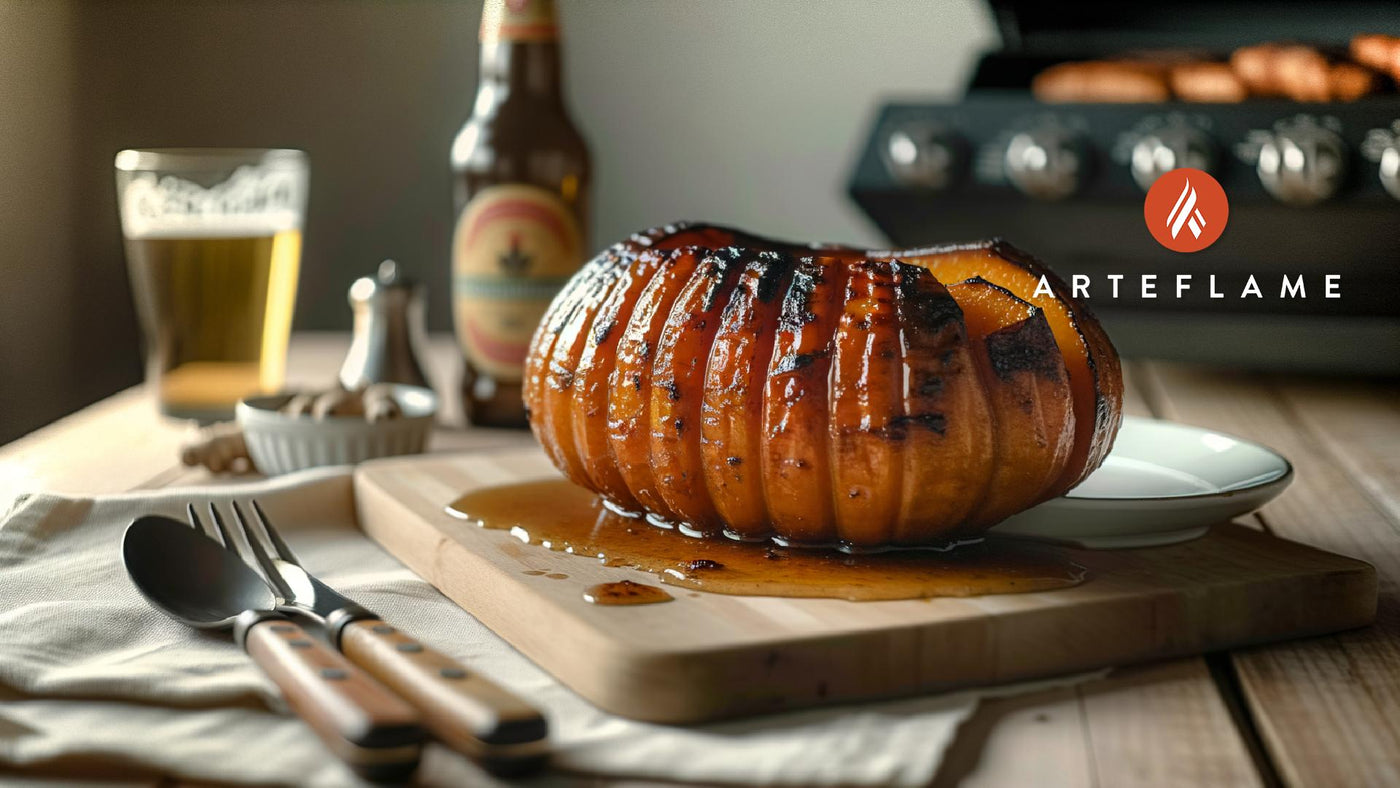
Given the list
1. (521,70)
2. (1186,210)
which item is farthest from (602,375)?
(1186,210)

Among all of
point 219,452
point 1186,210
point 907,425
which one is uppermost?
point 1186,210

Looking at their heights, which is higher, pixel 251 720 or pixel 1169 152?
pixel 1169 152

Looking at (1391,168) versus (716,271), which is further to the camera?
(1391,168)

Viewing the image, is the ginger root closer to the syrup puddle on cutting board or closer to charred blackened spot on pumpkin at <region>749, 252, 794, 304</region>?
the syrup puddle on cutting board

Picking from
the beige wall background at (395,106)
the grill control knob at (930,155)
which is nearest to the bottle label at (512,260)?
the grill control knob at (930,155)

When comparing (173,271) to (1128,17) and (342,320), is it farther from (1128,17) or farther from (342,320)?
(1128,17)

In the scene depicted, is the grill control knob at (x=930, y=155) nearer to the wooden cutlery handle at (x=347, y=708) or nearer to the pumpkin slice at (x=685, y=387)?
the pumpkin slice at (x=685, y=387)

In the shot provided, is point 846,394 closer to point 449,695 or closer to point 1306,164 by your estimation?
point 449,695

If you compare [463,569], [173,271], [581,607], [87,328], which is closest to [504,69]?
[173,271]
